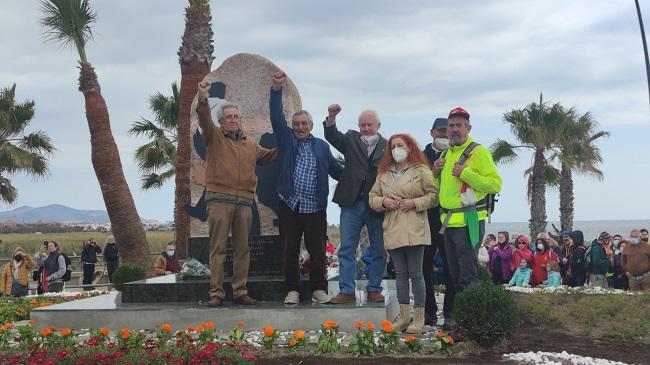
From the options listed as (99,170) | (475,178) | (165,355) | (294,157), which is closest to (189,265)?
(294,157)

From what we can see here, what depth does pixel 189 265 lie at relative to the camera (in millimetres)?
7844

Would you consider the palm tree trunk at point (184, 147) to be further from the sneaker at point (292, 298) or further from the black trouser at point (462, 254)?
the black trouser at point (462, 254)

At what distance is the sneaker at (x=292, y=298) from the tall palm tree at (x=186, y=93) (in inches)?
417

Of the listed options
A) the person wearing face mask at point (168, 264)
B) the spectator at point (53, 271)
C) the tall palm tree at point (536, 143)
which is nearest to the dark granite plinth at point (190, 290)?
the person wearing face mask at point (168, 264)

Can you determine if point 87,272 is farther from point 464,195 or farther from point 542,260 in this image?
point 464,195

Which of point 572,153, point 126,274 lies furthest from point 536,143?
point 126,274

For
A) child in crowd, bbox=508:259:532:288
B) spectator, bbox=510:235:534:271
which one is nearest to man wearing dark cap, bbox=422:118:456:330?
child in crowd, bbox=508:259:532:288

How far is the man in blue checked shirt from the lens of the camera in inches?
273

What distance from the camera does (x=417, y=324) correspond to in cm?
629

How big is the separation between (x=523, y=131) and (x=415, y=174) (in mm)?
19311

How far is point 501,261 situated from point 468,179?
8611mm

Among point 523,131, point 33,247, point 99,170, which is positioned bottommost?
point 33,247

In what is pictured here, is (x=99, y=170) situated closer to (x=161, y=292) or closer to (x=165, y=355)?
(x=161, y=292)

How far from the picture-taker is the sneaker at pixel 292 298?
6.98 meters
